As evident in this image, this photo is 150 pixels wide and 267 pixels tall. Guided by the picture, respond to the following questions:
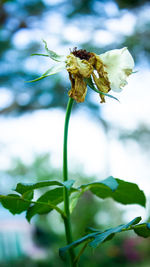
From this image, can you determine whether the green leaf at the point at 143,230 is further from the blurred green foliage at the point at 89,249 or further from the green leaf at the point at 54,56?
the blurred green foliage at the point at 89,249

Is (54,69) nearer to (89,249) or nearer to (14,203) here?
(14,203)

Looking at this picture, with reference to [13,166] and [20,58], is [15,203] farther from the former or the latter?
[13,166]

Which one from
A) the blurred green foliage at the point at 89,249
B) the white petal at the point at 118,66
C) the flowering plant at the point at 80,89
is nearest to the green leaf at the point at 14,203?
the flowering plant at the point at 80,89

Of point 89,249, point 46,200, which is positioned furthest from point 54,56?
point 89,249

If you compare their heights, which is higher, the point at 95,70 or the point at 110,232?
the point at 95,70

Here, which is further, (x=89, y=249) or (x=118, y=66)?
(x=89, y=249)
